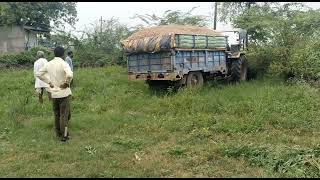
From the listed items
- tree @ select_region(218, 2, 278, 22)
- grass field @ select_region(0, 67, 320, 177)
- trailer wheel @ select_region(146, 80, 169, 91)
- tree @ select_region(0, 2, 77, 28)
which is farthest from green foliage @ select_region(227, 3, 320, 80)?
tree @ select_region(0, 2, 77, 28)

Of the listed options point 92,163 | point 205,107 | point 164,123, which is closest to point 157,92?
point 205,107

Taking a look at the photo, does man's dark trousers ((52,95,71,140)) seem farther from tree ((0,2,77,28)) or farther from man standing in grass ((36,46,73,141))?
tree ((0,2,77,28))

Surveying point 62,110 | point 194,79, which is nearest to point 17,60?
point 194,79

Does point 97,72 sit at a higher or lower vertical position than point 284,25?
lower

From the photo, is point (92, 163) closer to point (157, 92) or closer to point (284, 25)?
point (157, 92)

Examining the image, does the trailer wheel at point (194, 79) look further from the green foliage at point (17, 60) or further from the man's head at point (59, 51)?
the green foliage at point (17, 60)

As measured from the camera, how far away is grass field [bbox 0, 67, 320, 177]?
5.94 metres

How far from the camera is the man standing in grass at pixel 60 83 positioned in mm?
7750

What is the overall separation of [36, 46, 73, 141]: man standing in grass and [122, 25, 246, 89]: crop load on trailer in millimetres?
4582

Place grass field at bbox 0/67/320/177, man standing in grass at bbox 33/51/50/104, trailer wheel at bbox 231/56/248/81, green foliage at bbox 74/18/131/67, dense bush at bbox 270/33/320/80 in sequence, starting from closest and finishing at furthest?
grass field at bbox 0/67/320/177, man standing in grass at bbox 33/51/50/104, dense bush at bbox 270/33/320/80, trailer wheel at bbox 231/56/248/81, green foliage at bbox 74/18/131/67

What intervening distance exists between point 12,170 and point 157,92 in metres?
7.17

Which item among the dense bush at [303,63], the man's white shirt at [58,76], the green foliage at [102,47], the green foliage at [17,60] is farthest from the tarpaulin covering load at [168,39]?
the green foliage at [17,60]

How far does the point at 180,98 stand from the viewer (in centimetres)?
1087

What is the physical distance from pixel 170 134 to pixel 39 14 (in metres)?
28.9
